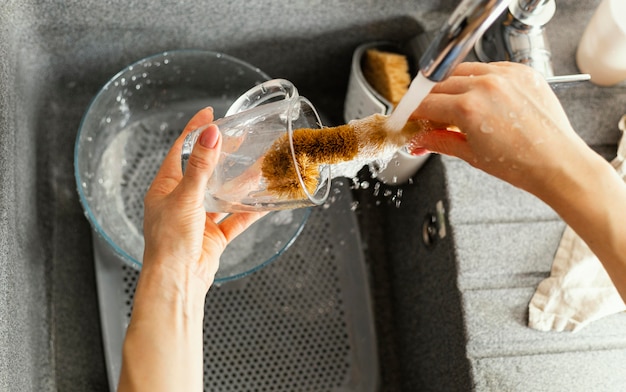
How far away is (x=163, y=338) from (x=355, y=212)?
478mm

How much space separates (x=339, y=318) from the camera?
3.06ft

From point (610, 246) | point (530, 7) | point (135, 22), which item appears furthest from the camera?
point (135, 22)

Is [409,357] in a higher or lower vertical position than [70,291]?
lower

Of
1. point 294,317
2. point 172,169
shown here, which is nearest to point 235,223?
point 172,169

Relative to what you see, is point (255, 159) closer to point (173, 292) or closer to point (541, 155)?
point (173, 292)

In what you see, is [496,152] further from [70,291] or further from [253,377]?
[70,291]

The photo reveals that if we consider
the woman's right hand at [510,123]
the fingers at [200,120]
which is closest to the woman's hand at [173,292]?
the fingers at [200,120]

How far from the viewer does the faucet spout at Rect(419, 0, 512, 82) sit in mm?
451

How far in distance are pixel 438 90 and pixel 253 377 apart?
502mm

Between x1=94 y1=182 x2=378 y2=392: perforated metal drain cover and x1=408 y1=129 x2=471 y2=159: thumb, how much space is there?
1.13ft

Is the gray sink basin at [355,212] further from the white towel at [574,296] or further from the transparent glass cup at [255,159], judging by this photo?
A: the transparent glass cup at [255,159]

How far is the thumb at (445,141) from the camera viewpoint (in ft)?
1.99

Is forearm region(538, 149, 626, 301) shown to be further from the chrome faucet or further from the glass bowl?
the glass bowl

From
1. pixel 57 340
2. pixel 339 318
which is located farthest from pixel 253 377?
pixel 57 340
